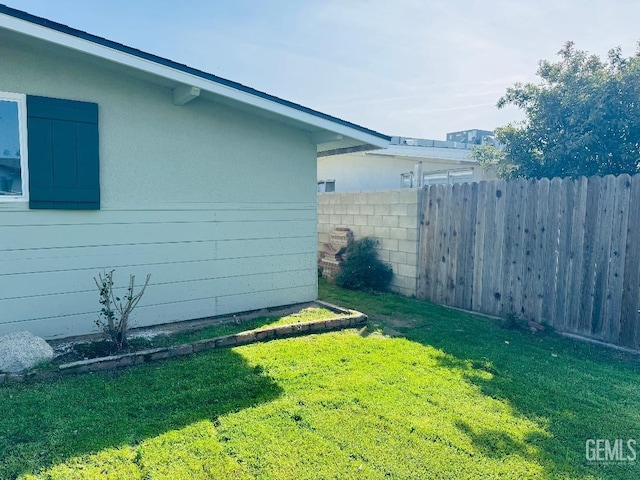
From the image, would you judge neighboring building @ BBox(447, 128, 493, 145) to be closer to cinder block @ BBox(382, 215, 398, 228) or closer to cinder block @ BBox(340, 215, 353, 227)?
cinder block @ BBox(340, 215, 353, 227)

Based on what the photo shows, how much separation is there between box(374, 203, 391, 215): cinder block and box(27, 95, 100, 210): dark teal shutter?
544 cm

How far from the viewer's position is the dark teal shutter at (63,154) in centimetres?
475

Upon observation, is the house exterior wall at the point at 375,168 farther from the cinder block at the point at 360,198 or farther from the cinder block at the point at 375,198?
the cinder block at the point at 375,198

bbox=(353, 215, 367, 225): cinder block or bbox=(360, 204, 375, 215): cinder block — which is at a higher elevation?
bbox=(360, 204, 375, 215): cinder block

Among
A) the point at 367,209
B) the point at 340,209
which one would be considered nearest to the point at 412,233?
the point at 367,209

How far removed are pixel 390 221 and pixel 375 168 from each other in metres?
5.21

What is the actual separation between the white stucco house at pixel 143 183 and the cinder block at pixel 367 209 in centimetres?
219

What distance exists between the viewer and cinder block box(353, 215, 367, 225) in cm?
930

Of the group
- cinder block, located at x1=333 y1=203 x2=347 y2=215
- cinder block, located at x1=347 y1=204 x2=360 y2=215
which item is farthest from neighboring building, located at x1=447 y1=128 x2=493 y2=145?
Answer: cinder block, located at x1=347 y1=204 x2=360 y2=215

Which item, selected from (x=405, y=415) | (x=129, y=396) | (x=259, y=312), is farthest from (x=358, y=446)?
(x=259, y=312)

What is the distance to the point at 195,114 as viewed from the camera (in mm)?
5977

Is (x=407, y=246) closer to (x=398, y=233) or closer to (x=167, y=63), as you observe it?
(x=398, y=233)

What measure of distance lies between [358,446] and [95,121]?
4769 millimetres

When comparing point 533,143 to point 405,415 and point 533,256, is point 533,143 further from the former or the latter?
point 405,415
